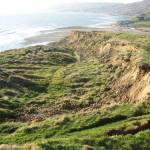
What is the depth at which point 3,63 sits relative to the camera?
90.4 meters

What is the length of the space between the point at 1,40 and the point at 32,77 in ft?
388

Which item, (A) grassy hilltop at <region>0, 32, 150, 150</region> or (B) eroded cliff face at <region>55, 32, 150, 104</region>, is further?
(B) eroded cliff face at <region>55, 32, 150, 104</region>

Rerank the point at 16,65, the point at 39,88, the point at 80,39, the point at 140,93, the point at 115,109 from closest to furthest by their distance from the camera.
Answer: the point at 115,109 → the point at 140,93 → the point at 39,88 → the point at 16,65 → the point at 80,39

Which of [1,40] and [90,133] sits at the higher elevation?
[90,133]

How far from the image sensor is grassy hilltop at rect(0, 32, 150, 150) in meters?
35.0

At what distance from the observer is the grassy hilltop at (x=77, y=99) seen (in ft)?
115

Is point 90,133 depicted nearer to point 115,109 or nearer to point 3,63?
point 115,109

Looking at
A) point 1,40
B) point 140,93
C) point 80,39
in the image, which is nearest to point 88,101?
Answer: point 140,93

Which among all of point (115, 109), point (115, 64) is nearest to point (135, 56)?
point (115, 64)

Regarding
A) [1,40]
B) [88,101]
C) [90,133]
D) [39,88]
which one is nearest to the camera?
Result: [90,133]

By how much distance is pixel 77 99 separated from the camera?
59.9 metres

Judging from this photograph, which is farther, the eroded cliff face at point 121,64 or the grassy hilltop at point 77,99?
the eroded cliff face at point 121,64

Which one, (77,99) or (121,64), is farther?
(121,64)

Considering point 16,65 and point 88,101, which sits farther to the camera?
point 16,65
